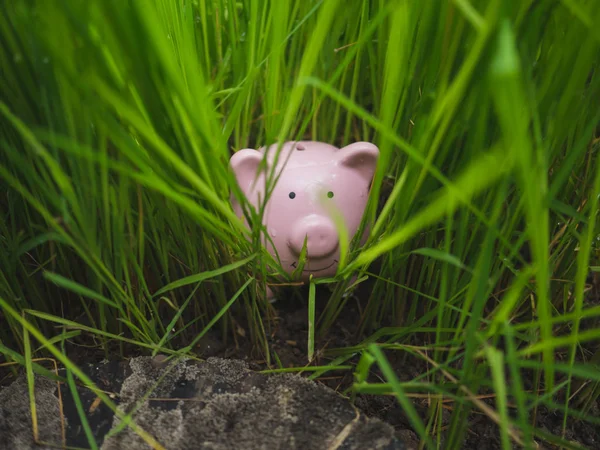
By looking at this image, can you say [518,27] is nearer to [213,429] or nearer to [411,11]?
[411,11]

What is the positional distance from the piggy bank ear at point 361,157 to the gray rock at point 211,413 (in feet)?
1.04

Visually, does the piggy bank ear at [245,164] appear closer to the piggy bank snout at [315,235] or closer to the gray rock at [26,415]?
the piggy bank snout at [315,235]

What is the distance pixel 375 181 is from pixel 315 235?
0.55 feet

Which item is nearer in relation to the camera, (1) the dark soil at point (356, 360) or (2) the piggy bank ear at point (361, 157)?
(1) the dark soil at point (356, 360)

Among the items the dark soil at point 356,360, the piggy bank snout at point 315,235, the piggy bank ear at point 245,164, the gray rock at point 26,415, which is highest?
the piggy bank ear at point 245,164

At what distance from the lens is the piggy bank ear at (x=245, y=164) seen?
736 millimetres

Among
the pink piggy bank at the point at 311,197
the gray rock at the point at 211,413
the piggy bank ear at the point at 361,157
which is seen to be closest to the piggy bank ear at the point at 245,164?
the pink piggy bank at the point at 311,197

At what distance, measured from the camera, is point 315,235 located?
717 mm

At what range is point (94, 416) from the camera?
0.59 meters

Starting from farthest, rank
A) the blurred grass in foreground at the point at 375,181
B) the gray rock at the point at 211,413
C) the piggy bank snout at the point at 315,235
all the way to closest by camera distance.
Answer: the piggy bank snout at the point at 315,235 < the gray rock at the point at 211,413 < the blurred grass in foreground at the point at 375,181

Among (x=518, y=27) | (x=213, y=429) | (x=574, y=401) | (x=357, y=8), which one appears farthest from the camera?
(x=357, y=8)

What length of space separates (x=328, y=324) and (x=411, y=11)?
41 cm

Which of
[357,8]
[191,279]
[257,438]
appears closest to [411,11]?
[357,8]

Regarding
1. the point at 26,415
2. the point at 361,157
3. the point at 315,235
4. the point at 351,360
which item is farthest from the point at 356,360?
the point at 26,415
